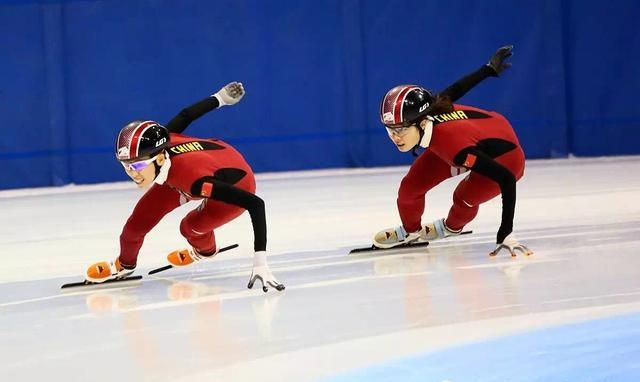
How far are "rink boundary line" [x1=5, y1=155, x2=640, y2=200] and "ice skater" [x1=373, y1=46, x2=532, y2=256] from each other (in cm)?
527

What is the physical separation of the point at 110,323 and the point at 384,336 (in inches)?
44.9

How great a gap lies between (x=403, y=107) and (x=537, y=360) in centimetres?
195

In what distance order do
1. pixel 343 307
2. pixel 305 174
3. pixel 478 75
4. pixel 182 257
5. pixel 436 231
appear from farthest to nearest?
1. pixel 305 174
2. pixel 436 231
3. pixel 478 75
4. pixel 182 257
5. pixel 343 307

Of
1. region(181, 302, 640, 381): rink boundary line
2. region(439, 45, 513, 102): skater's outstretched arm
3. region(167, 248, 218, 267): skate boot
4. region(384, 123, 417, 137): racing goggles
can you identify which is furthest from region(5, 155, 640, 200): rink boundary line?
region(181, 302, 640, 381): rink boundary line

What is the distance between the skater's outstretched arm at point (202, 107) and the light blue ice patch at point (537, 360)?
219 centimetres

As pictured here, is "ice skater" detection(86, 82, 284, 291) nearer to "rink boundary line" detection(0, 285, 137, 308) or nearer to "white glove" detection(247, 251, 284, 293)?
"white glove" detection(247, 251, 284, 293)

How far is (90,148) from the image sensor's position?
456 inches

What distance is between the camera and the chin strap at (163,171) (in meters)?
4.80

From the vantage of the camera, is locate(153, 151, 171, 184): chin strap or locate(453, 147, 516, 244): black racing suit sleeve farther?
locate(453, 147, 516, 244): black racing suit sleeve

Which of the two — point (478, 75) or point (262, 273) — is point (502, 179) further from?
point (262, 273)

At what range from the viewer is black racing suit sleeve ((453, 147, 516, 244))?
502 centimetres

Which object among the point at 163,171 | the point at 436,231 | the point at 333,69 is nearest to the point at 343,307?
the point at 163,171

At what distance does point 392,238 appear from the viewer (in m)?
5.80

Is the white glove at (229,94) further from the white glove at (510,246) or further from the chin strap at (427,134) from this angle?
the white glove at (510,246)
